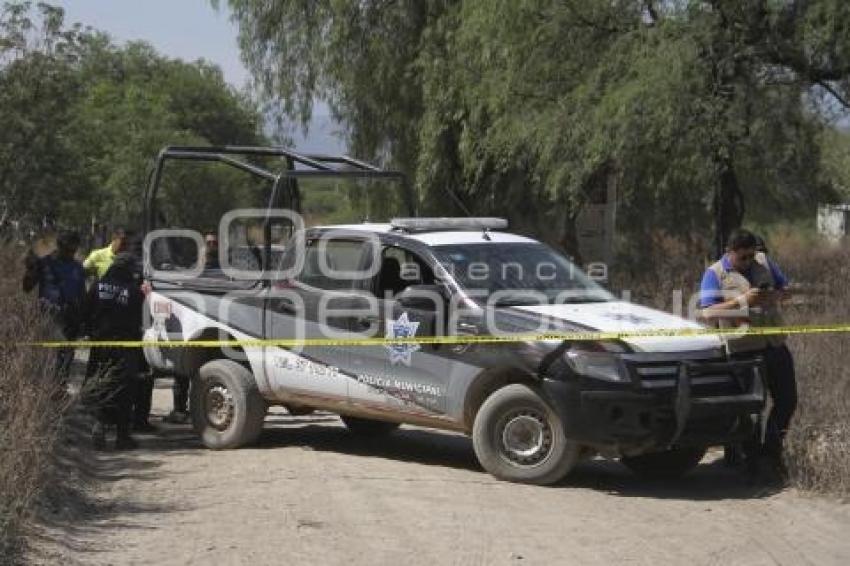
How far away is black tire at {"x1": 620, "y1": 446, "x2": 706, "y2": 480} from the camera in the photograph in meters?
8.88

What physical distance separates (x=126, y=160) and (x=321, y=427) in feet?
98.0

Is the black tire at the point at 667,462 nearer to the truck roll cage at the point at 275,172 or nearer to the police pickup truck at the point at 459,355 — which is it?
the police pickup truck at the point at 459,355

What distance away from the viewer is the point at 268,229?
9789mm

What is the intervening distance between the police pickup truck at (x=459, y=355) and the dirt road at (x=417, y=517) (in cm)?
37

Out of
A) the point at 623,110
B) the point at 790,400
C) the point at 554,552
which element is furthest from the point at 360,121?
the point at 554,552

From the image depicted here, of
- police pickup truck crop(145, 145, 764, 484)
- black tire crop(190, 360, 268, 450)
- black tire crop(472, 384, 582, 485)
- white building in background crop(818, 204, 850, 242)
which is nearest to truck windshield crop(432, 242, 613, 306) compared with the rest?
police pickup truck crop(145, 145, 764, 484)

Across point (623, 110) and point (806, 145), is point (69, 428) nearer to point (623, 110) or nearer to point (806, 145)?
point (623, 110)

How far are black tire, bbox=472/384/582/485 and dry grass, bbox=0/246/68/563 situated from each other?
2800mm

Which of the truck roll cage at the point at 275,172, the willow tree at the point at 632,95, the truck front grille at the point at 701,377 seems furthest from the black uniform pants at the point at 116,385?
the willow tree at the point at 632,95

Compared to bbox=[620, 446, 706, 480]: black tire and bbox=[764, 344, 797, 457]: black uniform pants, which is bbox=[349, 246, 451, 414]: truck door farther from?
bbox=[764, 344, 797, 457]: black uniform pants

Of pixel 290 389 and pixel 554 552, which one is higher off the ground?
pixel 290 389

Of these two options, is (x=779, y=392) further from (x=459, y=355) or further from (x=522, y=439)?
(x=459, y=355)

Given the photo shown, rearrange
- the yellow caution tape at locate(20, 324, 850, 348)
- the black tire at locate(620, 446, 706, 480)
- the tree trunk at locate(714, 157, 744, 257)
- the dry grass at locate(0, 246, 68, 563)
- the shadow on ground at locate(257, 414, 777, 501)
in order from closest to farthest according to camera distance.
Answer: the dry grass at locate(0, 246, 68, 563)
the yellow caution tape at locate(20, 324, 850, 348)
the shadow on ground at locate(257, 414, 777, 501)
the black tire at locate(620, 446, 706, 480)
the tree trunk at locate(714, 157, 744, 257)

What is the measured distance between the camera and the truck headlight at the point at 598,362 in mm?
7891
